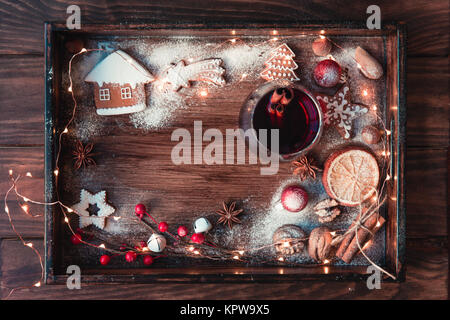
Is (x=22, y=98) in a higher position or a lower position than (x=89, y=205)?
higher

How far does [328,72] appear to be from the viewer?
0.99 meters

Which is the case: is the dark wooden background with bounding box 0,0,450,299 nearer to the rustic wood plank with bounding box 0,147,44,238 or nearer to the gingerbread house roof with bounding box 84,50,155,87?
the rustic wood plank with bounding box 0,147,44,238

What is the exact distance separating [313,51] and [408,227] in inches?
27.0

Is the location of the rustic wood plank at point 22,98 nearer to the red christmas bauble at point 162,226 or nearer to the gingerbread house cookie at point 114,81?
the gingerbread house cookie at point 114,81

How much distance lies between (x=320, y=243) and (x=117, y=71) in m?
0.85

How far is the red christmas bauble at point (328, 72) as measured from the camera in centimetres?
99

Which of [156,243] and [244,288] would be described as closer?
[156,243]

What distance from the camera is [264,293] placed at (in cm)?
112

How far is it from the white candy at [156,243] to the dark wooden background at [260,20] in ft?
0.61

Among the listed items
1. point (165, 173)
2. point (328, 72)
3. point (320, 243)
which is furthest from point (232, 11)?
point (320, 243)

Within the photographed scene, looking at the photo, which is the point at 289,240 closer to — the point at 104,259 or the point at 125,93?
the point at 104,259

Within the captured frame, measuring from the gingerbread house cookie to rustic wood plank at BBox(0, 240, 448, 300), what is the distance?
550 millimetres

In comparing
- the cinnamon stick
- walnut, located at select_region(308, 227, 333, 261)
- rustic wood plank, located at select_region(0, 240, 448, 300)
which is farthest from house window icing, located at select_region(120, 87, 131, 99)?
the cinnamon stick
